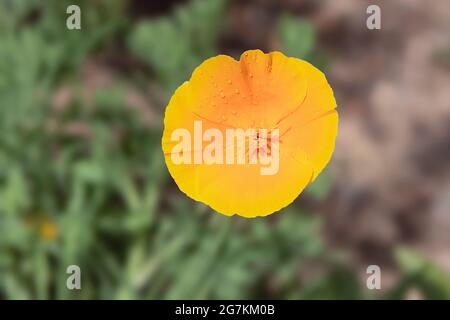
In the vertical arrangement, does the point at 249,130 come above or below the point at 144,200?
above

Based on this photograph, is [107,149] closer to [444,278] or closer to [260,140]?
[444,278]

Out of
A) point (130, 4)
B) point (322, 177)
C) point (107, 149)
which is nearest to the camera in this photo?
point (322, 177)

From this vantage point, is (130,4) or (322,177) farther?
(130,4)

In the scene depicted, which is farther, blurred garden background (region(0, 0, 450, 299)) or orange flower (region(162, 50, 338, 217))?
blurred garden background (region(0, 0, 450, 299))

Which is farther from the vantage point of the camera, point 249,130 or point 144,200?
point 144,200
